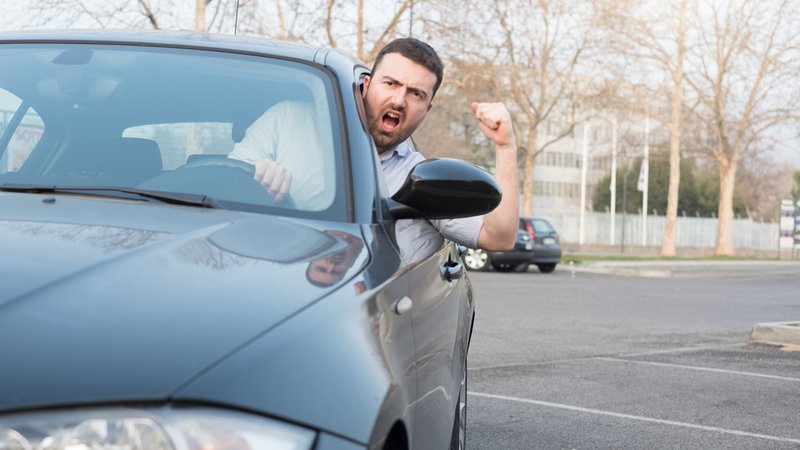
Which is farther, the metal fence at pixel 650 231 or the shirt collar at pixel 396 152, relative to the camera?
the metal fence at pixel 650 231

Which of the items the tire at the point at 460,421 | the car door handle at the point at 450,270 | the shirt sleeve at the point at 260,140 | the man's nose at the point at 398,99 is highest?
the man's nose at the point at 398,99

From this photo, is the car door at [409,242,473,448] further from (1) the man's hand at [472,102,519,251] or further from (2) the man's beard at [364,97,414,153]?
(2) the man's beard at [364,97,414,153]

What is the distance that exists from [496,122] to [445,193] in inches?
34.1

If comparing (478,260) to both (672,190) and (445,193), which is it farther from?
(445,193)

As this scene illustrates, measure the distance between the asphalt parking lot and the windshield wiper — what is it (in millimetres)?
3427

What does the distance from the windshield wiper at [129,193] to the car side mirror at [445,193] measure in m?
0.51

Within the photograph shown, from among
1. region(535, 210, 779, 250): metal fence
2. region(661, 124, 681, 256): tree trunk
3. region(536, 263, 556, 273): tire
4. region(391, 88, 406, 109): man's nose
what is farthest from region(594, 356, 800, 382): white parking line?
region(535, 210, 779, 250): metal fence

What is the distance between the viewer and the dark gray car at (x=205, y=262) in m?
1.68

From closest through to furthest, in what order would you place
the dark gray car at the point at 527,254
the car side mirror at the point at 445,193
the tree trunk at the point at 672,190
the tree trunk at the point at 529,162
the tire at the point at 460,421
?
the car side mirror at the point at 445,193 < the tire at the point at 460,421 < the dark gray car at the point at 527,254 < the tree trunk at the point at 529,162 < the tree trunk at the point at 672,190

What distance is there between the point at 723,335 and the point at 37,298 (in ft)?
39.6

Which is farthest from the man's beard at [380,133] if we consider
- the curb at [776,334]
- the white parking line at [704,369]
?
the curb at [776,334]

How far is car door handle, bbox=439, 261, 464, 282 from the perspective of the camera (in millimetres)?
3576

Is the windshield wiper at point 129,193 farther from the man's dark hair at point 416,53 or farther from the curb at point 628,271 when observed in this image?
the curb at point 628,271

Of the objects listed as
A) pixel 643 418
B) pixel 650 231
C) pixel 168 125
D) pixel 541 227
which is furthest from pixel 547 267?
pixel 650 231
